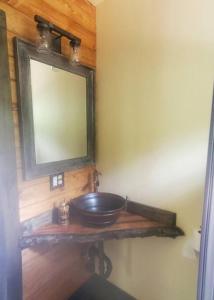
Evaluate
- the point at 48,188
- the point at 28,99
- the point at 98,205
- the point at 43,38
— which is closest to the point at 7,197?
the point at 48,188

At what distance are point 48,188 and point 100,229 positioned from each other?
475 millimetres

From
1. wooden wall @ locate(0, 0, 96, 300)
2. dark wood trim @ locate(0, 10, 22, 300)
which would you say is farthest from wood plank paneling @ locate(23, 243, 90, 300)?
dark wood trim @ locate(0, 10, 22, 300)

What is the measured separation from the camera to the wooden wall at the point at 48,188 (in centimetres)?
119

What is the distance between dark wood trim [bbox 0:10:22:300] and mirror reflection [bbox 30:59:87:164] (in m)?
0.19

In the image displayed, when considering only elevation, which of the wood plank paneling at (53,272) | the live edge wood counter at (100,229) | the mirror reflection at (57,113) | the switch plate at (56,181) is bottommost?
the wood plank paneling at (53,272)

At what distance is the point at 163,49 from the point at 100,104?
664 mm

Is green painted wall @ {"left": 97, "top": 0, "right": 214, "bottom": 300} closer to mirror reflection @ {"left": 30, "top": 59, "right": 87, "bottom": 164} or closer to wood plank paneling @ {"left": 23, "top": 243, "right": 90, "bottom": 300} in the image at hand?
mirror reflection @ {"left": 30, "top": 59, "right": 87, "bottom": 164}

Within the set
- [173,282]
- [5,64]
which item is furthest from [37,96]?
[173,282]

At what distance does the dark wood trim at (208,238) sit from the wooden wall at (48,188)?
1.01 meters

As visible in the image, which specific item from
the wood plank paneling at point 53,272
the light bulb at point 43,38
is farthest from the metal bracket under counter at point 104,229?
the light bulb at point 43,38

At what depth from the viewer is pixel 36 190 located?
4.45ft

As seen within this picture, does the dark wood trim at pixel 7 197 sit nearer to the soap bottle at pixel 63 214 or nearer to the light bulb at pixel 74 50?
the soap bottle at pixel 63 214

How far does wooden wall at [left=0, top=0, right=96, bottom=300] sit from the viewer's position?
1.19 metres

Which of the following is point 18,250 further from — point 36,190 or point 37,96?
point 37,96
